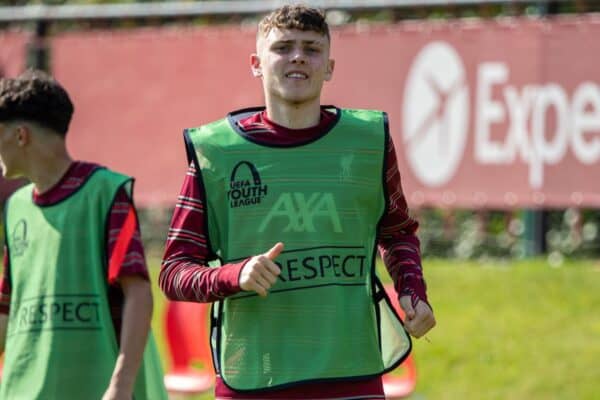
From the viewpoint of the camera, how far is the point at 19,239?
5246mm

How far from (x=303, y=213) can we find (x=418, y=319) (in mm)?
425

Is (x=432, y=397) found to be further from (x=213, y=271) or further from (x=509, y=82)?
(x=213, y=271)

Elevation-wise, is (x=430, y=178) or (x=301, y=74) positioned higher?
(x=301, y=74)

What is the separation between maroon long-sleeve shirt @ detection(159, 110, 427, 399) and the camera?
4.41 m

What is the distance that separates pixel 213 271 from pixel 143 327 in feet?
2.33

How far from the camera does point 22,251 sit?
5.23 m

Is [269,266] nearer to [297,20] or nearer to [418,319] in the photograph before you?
[418,319]

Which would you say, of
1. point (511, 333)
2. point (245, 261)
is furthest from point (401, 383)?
point (245, 261)

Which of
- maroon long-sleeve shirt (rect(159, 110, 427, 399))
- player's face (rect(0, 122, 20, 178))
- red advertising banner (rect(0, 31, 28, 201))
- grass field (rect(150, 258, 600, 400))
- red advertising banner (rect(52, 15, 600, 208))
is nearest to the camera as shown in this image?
maroon long-sleeve shirt (rect(159, 110, 427, 399))

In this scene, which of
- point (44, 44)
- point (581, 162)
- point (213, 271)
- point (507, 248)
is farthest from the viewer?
point (44, 44)

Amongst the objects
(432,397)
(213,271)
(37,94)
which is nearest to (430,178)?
(432,397)

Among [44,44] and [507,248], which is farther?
[44,44]

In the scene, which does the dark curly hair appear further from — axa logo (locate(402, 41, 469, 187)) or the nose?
axa logo (locate(402, 41, 469, 187))

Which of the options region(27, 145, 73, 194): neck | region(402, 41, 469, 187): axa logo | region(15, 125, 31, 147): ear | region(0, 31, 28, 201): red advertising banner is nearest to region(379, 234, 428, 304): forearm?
region(27, 145, 73, 194): neck
